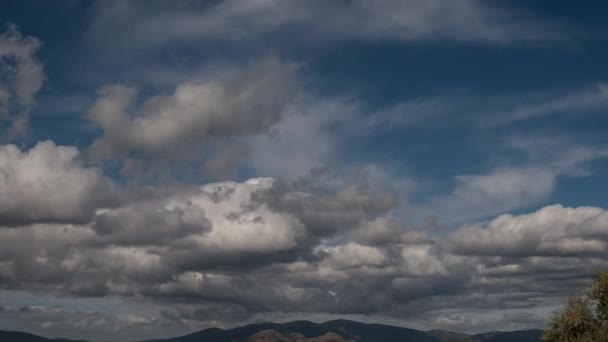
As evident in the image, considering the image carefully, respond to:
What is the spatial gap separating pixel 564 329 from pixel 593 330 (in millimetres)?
5284

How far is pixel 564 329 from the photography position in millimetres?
126062

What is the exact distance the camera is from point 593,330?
408ft

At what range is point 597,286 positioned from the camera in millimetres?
127562

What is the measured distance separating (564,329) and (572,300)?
6575 mm

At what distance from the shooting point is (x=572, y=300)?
5079 inches

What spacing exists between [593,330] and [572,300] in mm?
7056

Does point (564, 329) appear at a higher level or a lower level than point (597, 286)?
lower

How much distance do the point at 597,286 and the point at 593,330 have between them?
8905mm

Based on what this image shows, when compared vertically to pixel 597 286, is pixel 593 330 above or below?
below
